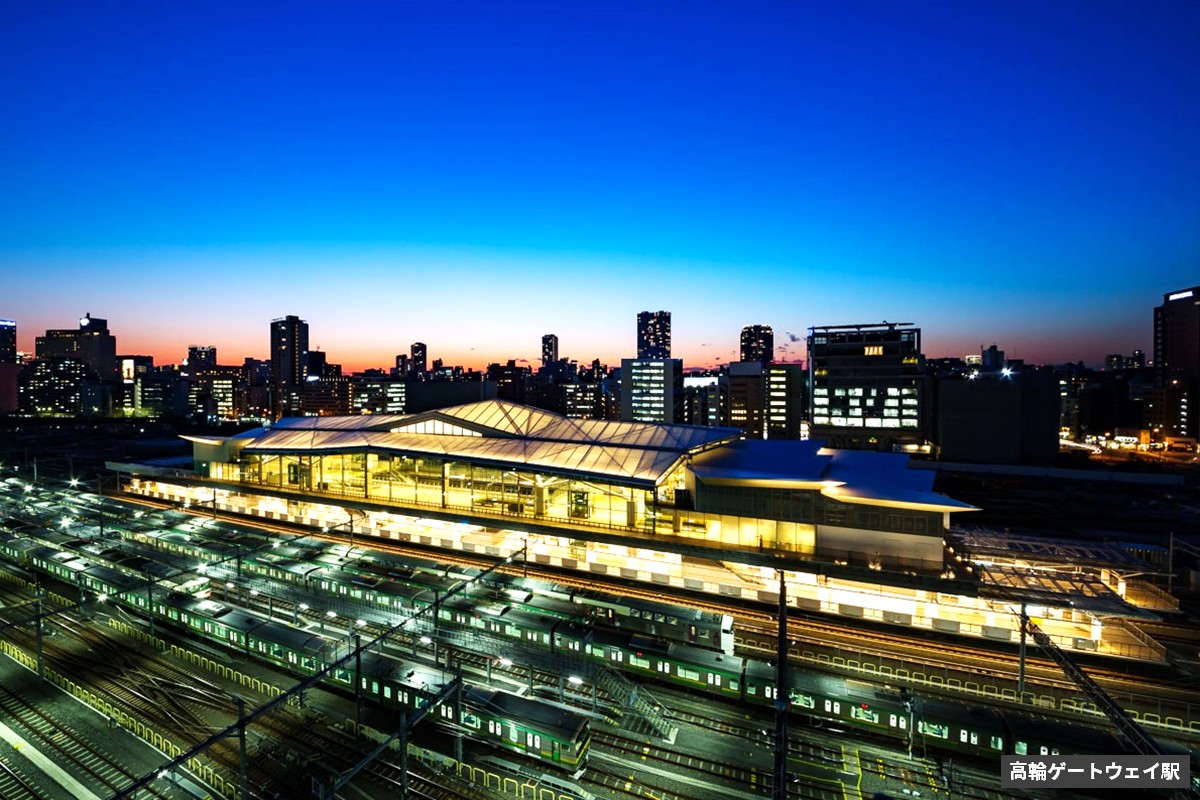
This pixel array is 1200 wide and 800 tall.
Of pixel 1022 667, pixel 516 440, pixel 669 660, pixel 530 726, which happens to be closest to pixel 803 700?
pixel 669 660

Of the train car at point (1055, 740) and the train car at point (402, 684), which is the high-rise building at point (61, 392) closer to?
the train car at point (402, 684)

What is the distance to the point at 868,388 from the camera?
97.8m

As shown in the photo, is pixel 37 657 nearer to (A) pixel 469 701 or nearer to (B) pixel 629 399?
(A) pixel 469 701

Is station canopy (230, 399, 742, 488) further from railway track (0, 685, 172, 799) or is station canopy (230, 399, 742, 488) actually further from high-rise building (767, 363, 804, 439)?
high-rise building (767, 363, 804, 439)

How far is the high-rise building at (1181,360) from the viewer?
113 m

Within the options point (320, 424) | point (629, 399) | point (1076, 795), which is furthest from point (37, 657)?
point (629, 399)

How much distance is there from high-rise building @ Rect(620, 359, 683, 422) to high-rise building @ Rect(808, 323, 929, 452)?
5314 cm

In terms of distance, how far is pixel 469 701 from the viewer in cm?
2238

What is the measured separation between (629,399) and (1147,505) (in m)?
105

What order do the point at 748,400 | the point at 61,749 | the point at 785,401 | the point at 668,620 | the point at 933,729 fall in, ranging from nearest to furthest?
1. the point at 933,729
2. the point at 61,749
3. the point at 668,620
4. the point at 785,401
5. the point at 748,400

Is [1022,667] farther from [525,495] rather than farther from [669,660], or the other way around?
[525,495]

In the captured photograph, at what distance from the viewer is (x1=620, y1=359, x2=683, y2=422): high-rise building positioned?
15175 cm

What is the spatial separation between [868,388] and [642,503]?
70476 mm

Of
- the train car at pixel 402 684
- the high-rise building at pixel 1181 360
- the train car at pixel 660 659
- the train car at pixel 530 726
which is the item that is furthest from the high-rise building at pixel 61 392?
the high-rise building at pixel 1181 360
